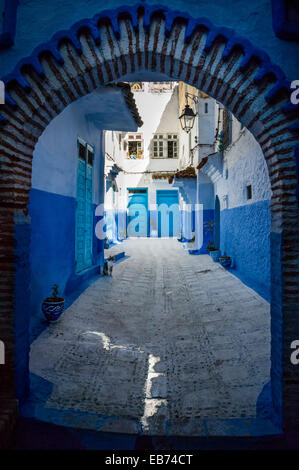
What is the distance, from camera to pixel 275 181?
286 centimetres

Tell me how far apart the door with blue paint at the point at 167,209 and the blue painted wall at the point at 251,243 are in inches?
591

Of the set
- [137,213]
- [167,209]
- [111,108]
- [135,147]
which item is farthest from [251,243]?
[135,147]

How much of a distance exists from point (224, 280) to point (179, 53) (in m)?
6.45

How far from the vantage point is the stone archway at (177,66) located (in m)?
2.72

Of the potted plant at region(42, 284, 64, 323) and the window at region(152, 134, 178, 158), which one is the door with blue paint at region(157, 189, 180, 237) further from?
the potted plant at region(42, 284, 64, 323)

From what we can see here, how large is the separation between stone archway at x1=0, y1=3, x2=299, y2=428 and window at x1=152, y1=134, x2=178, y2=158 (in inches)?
867

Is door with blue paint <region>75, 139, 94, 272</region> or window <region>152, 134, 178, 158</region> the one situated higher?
window <region>152, 134, 178, 158</region>

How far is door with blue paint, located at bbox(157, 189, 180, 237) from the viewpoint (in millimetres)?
25156

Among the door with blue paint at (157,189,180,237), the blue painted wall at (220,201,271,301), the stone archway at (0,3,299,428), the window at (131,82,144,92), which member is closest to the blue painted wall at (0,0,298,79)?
the stone archway at (0,3,299,428)

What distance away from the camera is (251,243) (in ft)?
24.7

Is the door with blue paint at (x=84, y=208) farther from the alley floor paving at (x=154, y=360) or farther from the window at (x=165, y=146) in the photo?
the window at (x=165, y=146)

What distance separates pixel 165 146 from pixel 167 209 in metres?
5.15
